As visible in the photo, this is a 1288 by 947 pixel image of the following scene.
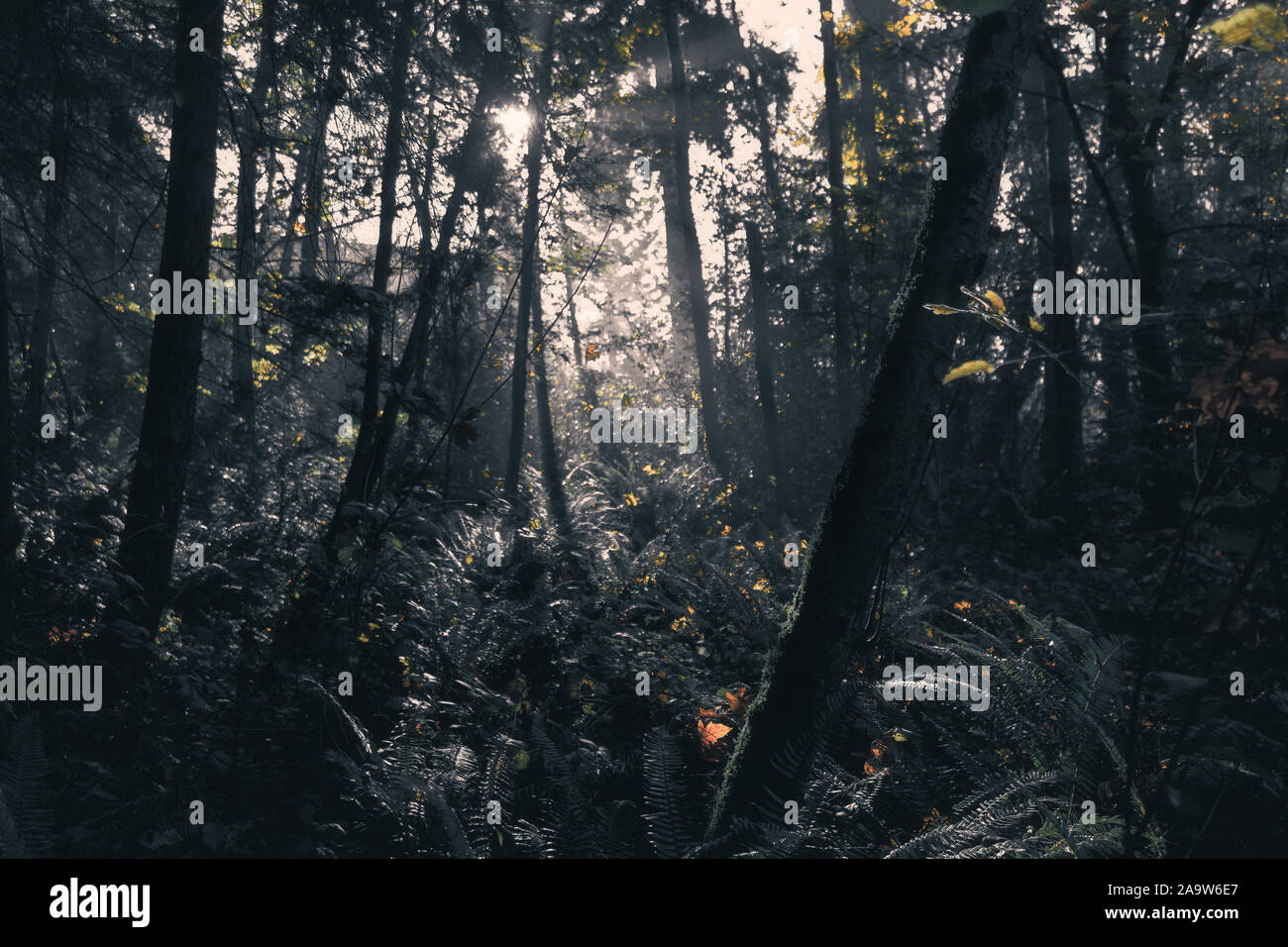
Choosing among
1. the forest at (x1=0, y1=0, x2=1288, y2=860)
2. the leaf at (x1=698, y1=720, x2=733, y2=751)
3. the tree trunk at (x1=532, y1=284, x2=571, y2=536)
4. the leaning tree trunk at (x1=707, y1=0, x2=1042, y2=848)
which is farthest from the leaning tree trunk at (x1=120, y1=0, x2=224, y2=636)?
the tree trunk at (x1=532, y1=284, x2=571, y2=536)

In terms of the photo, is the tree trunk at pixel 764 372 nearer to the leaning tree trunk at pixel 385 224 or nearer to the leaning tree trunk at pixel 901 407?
the leaning tree trunk at pixel 385 224

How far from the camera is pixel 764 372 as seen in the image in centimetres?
1475

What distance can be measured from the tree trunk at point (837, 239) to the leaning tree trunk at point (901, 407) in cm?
814

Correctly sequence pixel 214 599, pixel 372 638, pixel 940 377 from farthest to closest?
pixel 214 599 < pixel 372 638 < pixel 940 377

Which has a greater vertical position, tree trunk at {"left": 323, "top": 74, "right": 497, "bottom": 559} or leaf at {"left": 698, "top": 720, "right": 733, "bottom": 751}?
tree trunk at {"left": 323, "top": 74, "right": 497, "bottom": 559}

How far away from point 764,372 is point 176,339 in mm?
11242

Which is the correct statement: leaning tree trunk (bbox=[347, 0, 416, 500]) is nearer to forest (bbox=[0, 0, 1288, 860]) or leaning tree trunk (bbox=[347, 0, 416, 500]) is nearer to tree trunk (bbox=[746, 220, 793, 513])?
forest (bbox=[0, 0, 1288, 860])

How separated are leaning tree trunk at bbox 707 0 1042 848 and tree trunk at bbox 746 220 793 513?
10613mm

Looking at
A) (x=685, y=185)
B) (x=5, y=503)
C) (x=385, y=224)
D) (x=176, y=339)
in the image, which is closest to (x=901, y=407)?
(x=5, y=503)

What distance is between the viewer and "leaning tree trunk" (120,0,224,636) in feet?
15.2
